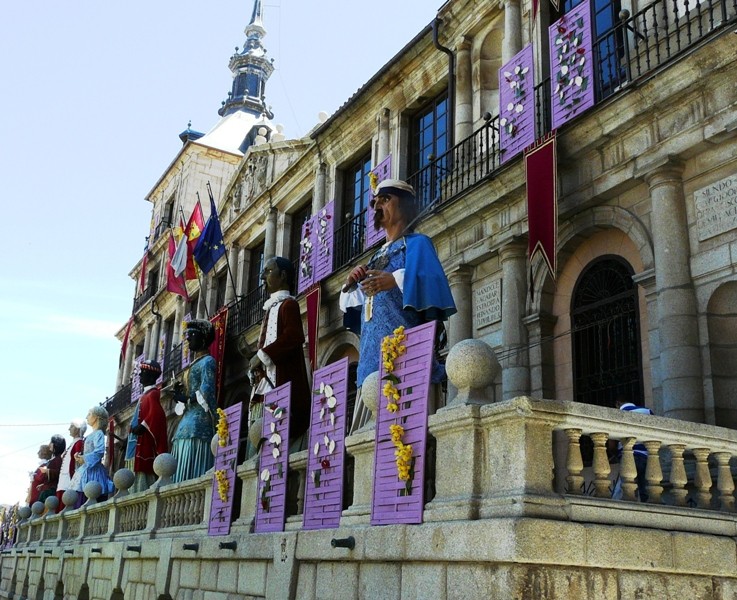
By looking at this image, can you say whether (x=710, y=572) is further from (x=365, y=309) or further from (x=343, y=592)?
(x=365, y=309)

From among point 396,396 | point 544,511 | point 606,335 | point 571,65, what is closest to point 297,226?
point 571,65

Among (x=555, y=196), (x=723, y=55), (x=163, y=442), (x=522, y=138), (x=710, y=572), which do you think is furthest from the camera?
(x=163, y=442)

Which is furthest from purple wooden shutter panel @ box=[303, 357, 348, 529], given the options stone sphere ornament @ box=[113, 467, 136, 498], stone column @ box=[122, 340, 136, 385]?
stone column @ box=[122, 340, 136, 385]

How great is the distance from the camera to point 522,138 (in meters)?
10.7

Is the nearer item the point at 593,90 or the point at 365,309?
the point at 365,309

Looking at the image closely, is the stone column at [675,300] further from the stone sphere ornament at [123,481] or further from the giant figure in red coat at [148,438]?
the stone sphere ornament at [123,481]

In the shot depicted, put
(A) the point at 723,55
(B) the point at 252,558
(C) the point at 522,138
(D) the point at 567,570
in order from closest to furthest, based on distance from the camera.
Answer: (D) the point at 567,570
(B) the point at 252,558
(A) the point at 723,55
(C) the point at 522,138

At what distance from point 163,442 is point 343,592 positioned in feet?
21.8

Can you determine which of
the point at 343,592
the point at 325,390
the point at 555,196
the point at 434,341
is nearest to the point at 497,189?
the point at 555,196

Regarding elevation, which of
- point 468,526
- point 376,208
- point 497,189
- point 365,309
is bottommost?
point 468,526

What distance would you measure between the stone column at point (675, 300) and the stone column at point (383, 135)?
7.12 meters

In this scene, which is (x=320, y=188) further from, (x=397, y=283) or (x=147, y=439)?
(x=397, y=283)

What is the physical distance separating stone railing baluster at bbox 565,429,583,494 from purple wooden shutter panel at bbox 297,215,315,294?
1170cm

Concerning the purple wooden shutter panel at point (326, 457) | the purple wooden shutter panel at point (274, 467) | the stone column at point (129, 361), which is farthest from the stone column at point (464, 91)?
the stone column at point (129, 361)
